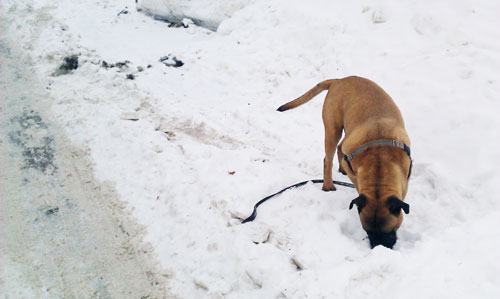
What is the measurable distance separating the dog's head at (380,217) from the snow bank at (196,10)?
7.64 meters

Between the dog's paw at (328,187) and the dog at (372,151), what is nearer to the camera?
the dog at (372,151)

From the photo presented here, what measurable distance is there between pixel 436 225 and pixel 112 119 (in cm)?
510

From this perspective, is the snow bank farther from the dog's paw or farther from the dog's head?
the dog's head

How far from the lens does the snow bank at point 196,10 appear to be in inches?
374

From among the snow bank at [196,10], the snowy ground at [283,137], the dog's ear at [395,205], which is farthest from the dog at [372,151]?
the snow bank at [196,10]

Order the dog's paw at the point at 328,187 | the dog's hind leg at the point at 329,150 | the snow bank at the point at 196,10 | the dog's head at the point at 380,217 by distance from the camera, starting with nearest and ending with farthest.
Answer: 1. the dog's head at the point at 380,217
2. the dog's hind leg at the point at 329,150
3. the dog's paw at the point at 328,187
4. the snow bank at the point at 196,10

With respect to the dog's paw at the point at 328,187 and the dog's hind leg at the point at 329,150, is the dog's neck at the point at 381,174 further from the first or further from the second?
the dog's paw at the point at 328,187

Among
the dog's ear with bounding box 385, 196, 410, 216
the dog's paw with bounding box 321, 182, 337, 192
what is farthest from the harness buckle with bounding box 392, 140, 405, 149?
the dog's paw with bounding box 321, 182, 337, 192

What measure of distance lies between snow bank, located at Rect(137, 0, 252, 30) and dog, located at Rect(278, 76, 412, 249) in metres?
6.10

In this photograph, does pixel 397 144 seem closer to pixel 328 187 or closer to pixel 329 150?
pixel 329 150

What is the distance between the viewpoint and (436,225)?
376 centimetres

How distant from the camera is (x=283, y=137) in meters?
5.67

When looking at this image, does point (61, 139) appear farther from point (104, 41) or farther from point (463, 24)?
point (463, 24)

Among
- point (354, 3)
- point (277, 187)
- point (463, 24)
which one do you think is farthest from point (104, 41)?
point (463, 24)
